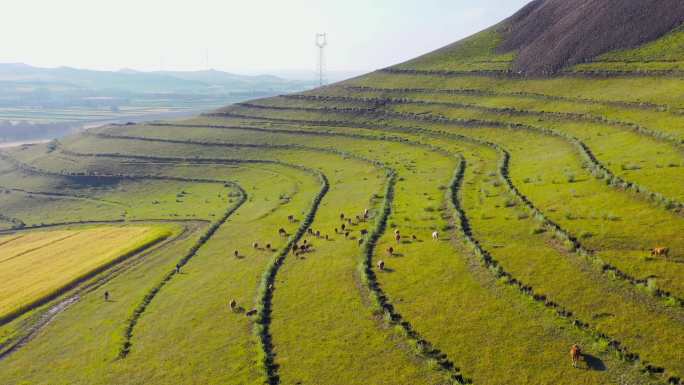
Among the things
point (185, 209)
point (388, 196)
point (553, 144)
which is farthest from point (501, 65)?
point (185, 209)

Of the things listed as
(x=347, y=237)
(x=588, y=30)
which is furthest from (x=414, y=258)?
(x=588, y=30)

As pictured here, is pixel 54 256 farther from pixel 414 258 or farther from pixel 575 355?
pixel 575 355

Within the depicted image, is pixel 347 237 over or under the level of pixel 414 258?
under

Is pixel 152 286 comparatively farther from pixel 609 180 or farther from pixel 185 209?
pixel 609 180

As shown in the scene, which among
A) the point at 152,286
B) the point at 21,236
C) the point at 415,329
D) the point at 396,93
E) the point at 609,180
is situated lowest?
the point at 21,236

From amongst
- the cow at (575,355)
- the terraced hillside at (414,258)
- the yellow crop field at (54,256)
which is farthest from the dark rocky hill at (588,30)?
the cow at (575,355)
